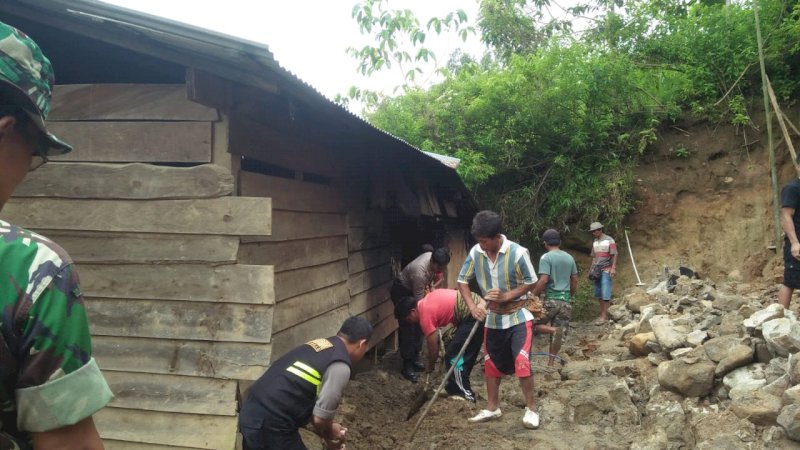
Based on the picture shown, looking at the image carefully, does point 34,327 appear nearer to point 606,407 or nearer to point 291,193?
point 291,193

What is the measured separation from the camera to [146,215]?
3.88m

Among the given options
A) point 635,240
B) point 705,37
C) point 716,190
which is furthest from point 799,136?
point 635,240

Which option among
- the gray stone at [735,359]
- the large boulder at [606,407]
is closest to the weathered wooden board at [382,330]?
the large boulder at [606,407]

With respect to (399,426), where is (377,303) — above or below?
above

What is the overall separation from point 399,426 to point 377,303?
2.27 meters

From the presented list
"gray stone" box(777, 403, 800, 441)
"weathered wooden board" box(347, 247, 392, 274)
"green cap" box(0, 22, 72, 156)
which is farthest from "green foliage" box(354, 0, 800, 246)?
"green cap" box(0, 22, 72, 156)

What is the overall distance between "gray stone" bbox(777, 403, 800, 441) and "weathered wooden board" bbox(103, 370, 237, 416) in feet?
12.3

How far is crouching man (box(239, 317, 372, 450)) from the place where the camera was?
131 inches

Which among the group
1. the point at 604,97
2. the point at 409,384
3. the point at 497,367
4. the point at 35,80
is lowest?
the point at 409,384

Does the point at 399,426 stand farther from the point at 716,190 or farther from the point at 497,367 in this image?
the point at 716,190

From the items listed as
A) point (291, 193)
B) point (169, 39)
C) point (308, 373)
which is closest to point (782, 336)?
point (308, 373)

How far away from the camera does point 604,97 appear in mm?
12609

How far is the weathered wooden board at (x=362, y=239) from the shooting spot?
6578 mm

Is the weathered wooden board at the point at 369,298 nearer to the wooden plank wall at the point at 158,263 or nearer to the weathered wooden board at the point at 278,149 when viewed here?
the weathered wooden board at the point at 278,149
